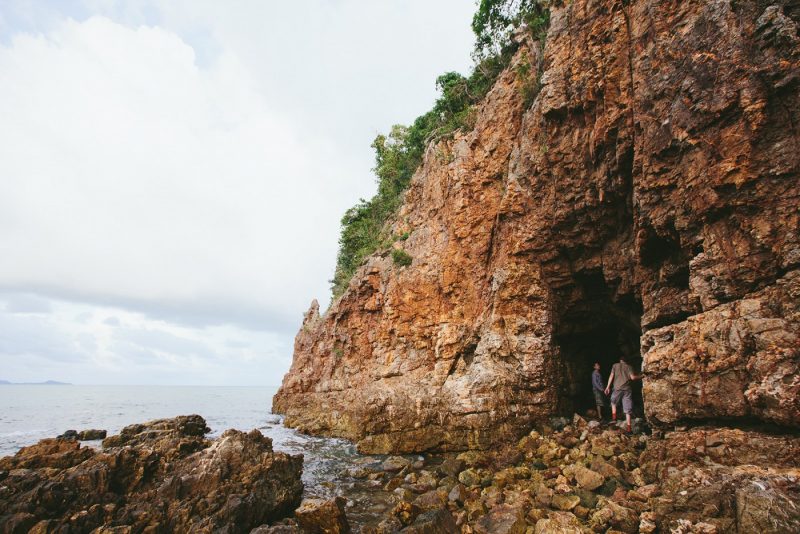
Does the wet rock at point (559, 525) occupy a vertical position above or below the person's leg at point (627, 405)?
below

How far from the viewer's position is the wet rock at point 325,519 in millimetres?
7895

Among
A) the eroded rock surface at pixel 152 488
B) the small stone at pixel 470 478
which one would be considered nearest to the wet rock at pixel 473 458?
the small stone at pixel 470 478

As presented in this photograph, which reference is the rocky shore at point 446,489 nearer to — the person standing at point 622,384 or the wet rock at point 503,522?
the wet rock at point 503,522

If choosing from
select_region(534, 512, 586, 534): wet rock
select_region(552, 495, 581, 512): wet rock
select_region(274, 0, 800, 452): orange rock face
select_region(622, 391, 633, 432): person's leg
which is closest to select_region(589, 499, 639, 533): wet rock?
select_region(534, 512, 586, 534): wet rock

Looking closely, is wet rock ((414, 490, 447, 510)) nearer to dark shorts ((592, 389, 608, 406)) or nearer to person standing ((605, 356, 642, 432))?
person standing ((605, 356, 642, 432))

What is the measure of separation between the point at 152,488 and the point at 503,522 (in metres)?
8.24

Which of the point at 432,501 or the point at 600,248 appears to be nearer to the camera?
the point at 432,501

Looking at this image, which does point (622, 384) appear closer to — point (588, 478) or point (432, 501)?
point (588, 478)

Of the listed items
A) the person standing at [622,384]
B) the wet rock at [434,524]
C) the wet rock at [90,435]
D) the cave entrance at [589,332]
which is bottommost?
the wet rock at [90,435]

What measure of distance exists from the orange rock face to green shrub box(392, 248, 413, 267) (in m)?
0.60

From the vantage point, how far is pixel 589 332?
589 inches

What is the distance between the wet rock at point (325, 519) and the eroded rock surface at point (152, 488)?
1.04 meters

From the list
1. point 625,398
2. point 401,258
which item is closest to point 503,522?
point 625,398

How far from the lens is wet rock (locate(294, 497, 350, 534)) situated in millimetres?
7895
